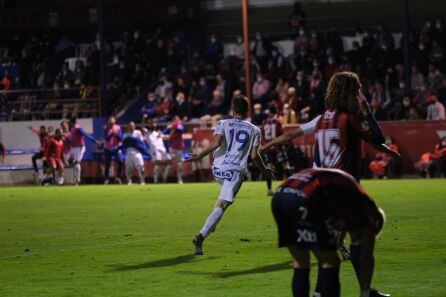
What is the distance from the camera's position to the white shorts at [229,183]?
15023 millimetres

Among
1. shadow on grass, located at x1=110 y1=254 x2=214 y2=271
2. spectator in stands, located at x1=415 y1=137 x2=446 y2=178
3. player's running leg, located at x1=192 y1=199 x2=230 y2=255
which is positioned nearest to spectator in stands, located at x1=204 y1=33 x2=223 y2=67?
spectator in stands, located at x1=415 y1=137 x2=446 y2=178

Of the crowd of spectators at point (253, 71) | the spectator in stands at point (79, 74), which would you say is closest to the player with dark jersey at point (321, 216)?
the crowd of spectators at point (253, 71)

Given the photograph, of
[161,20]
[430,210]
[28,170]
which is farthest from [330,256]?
[161,20]

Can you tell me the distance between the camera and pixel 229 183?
15.1m

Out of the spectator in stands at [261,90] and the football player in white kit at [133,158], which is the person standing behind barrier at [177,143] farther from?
the spectator in stands at [261,90]

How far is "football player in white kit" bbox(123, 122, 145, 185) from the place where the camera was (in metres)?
38.3

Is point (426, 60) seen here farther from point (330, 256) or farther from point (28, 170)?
point (330, 256)

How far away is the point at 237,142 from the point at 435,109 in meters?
20.5

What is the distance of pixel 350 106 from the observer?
10328mm

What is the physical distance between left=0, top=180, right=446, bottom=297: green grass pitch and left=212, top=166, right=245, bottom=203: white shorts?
781mm

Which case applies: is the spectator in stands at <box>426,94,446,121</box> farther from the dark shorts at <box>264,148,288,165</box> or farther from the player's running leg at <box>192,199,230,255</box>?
the player's running leg at <box>192,199,230,255</box>

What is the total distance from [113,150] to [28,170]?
159 inches

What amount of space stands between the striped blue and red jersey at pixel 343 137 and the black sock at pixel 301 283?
90.1 inches

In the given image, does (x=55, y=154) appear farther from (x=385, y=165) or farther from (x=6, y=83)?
(x=385, y=165)
